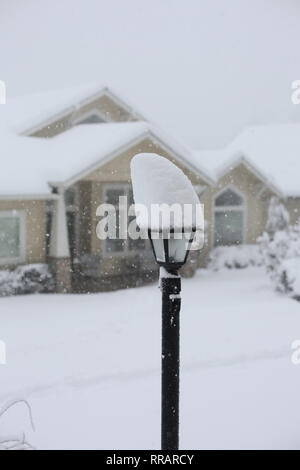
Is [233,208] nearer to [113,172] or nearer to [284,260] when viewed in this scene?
[113,172]

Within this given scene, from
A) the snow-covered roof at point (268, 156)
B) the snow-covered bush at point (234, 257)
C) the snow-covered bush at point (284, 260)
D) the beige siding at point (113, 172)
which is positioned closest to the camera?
the snow-covered bush at point (284, 260)

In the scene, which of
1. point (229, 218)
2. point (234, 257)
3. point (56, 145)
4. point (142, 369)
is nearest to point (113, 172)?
point (56, 145)

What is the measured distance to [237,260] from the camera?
1906 cm

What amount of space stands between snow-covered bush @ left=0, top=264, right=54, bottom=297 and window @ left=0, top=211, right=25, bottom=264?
18.3 inches

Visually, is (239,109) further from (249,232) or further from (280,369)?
(280,369)

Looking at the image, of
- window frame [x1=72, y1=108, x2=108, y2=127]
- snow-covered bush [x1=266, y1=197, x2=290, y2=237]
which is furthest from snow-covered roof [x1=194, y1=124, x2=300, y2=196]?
window frame [x1=72, y1=108, x2=108, y2=127]

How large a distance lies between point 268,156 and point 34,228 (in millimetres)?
11764

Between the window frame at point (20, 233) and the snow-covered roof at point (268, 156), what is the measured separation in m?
5.34

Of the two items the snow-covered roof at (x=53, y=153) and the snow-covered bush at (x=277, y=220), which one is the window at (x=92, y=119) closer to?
the snow-covered roof at (x=53, y=153)

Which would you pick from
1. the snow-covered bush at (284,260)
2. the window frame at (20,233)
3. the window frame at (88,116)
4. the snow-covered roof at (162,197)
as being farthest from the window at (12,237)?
the snow-covered roof at (162,197)

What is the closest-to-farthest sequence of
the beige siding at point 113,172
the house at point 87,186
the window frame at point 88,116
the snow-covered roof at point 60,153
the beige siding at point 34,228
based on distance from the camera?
the snow-covered roof at point 60,153, the house at point 87,186, the beige siding at point 34,228, the beige siding at point 113,172, the window frame at point 88,116

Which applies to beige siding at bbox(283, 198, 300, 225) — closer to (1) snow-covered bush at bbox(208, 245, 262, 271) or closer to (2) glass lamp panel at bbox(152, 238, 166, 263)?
(1) snow-covered bush at bbox(208, 245, 262, 271)

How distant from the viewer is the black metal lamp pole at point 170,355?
4.37 meters

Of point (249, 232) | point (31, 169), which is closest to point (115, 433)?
point (31, 169)
